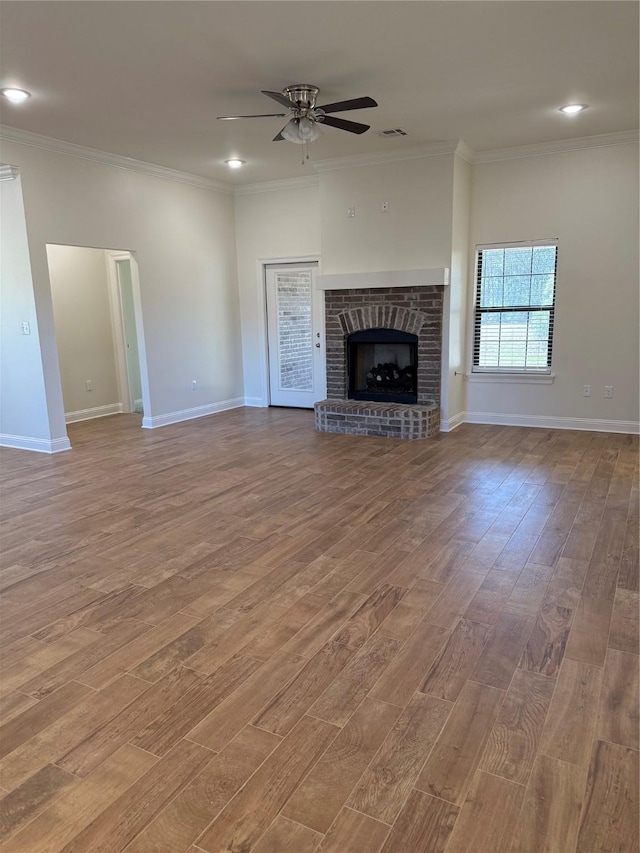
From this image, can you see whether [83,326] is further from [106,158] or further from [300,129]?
[300,129]

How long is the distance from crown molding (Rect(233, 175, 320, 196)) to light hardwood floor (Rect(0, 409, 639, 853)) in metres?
4.25

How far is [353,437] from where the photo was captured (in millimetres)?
5930

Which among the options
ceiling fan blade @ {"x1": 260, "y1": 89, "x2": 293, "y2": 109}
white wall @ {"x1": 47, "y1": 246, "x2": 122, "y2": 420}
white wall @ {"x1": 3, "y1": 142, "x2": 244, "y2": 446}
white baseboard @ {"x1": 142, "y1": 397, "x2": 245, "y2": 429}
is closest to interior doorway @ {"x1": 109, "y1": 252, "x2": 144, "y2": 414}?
white wall @ {"x1": 47, "y1": 246, "x2": 122, "y2": 420}

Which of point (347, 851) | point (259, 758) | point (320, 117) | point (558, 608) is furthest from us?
point (320, 117)

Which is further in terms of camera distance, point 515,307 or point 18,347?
point 515,307

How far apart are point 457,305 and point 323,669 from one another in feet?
15.4

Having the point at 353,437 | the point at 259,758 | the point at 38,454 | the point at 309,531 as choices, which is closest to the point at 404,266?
the point at 353,437

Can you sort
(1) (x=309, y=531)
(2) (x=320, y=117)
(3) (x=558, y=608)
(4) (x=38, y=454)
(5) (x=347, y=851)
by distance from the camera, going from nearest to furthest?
(5) (x=347, y=851)
(3) (x=558, y=608)
(1) (x=309, y=531)
(2) (x=320, y=117)
(4) (x=38, y=454)

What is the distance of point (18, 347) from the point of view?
5.42 meters

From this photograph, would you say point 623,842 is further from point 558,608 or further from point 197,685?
point 197,685

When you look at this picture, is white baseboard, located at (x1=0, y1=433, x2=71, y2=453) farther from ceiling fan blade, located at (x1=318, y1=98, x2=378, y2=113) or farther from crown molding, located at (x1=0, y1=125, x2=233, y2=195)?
ceiling fan blade, located at (x1=318, y1=98, x2=378, y2=113)

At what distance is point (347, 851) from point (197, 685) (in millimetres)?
836

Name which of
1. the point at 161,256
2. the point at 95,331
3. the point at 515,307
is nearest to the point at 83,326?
the point at 95,331

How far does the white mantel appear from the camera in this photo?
5.75 m
